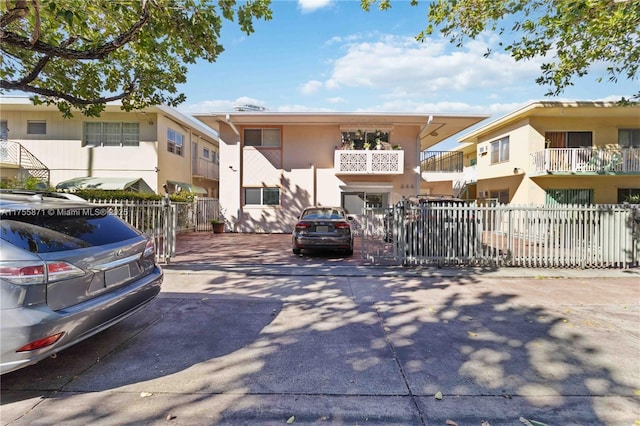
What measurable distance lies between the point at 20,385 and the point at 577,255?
10.4m

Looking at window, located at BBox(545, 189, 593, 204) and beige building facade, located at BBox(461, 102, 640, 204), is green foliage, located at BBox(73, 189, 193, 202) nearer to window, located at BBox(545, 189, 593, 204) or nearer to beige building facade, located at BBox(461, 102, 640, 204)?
beige building facade, located at BBox(461, 102, 640, 204)

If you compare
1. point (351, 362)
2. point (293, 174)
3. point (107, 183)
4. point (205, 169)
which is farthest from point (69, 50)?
point (205, 169)

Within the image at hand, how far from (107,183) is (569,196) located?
2309cm

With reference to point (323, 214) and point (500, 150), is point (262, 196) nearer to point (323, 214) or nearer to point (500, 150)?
point (323, 214)

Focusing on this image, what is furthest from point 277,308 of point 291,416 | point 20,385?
point 20,385

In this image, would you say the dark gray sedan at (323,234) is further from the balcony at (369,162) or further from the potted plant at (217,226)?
the potted plant at (217,226)

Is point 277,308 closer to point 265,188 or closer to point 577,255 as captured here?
point 577,255

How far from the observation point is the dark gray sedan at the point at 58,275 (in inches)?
98.7

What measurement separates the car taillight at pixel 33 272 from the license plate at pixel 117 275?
0.40 m

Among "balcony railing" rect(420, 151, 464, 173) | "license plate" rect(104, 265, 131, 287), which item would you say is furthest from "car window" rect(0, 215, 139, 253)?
"balcony railing" rect(420, 151, 464, 173)

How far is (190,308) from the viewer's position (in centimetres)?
507

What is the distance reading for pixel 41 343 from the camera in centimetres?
258

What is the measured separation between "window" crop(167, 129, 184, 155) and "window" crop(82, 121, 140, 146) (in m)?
1.79

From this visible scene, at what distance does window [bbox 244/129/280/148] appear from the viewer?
1638 cm
